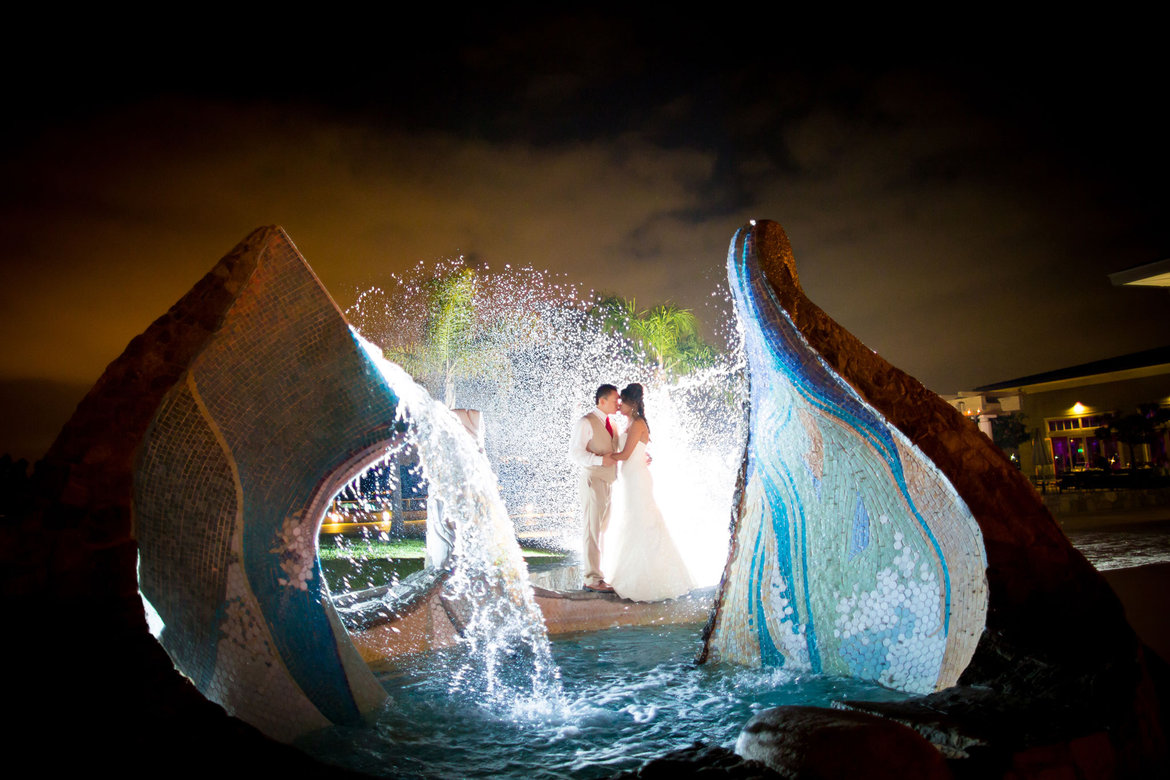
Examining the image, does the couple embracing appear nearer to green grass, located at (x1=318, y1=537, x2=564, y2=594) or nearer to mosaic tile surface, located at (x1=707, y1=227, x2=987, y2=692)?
green grass, located at (x1=318, y1=537, x2=564, y2=594)

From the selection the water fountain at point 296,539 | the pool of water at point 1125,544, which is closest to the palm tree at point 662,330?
the pool of water at point 1125,544

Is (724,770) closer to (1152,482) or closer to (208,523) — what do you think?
(208,523)

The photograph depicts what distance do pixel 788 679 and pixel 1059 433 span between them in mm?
28555

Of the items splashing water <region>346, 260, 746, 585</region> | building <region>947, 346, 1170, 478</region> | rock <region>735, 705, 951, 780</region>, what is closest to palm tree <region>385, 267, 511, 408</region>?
splashing water <region>346, 260, 746, 585</region>

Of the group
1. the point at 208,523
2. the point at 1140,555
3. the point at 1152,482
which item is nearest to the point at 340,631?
the point at 208,523

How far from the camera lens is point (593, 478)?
5547 millimetres

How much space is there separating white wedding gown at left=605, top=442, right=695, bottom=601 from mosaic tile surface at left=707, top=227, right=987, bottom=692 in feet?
6.00

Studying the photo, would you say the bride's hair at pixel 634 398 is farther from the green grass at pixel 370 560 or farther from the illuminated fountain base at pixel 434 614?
the green grass at pixel 370 560

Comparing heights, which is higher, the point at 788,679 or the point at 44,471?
the point at 44,471

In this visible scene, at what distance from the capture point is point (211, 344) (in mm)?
2324

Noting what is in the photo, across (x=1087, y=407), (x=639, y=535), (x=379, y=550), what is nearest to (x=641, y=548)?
(x=639, y=535)

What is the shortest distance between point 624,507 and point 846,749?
3.93m

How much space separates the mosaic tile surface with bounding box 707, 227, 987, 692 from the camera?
101 inches

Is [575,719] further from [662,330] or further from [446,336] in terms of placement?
[662,330]
